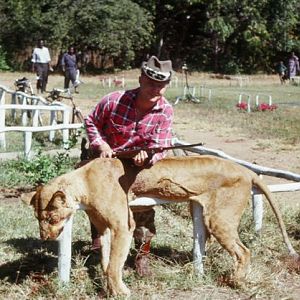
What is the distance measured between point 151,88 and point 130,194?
0.78 meters

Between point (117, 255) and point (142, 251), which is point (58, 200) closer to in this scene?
point (117, 255)

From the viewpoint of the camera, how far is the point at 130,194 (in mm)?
5059

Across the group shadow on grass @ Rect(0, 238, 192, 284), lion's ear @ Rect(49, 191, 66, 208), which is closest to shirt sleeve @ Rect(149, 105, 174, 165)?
lion's ear @ Rect(49, 191, 66, 208)

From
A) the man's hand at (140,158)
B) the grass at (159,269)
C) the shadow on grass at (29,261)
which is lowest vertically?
the shadow on grass at (29,261)

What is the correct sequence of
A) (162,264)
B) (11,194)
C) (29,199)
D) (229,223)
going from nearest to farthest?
(29,199) → (229,223) → (162,264) → (11,194)

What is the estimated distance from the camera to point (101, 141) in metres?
5.12

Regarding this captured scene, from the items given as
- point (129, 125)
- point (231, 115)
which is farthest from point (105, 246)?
point (231, 115)

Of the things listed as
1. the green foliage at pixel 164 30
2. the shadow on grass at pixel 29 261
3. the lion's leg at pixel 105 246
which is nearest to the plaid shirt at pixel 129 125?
the lion's leg at pixel 105 246

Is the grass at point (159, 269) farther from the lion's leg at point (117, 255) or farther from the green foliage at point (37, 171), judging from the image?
A: the green foliage at point (37, 171)

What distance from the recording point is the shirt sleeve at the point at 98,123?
5.14m

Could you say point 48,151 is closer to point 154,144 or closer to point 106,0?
point 154,144

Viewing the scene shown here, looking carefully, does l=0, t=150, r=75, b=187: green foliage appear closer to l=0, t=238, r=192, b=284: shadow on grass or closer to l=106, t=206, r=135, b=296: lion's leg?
l=0, t=238, r=192, b=284: shadow on grass

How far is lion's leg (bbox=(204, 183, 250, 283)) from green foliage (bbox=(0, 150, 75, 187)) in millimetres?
4059

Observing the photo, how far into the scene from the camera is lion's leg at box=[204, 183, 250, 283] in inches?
202
